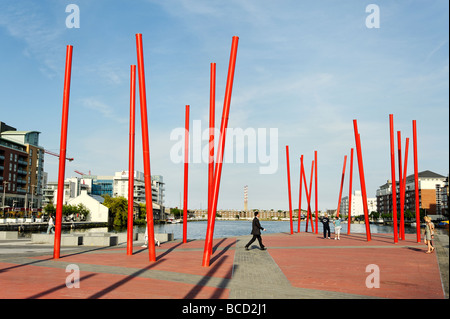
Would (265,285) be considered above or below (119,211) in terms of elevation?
above

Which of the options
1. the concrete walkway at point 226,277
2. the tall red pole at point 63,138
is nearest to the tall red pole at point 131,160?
the concrete walkway at point 226,277

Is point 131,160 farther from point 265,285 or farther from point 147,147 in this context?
point 265,285

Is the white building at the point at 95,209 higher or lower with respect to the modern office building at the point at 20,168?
Answer: lower

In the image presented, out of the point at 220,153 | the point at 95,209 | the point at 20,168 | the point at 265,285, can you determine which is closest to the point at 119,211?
the point at 95,209

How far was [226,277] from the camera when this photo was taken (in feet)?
33.7

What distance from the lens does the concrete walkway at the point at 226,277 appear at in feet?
26.5

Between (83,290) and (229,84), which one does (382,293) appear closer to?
(83,290)

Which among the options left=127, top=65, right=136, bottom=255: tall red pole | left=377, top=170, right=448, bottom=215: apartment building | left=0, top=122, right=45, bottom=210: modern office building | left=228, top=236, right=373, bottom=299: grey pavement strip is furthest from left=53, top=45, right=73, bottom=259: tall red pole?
left=377, top=170, right=448, bottom=215: apartment building

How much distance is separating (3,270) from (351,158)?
2759 centimetres

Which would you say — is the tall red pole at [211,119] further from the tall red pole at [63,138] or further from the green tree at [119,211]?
the green tree at [119,211]

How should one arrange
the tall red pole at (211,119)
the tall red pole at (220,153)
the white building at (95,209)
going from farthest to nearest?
1. the white building at (95,209)
2. the tall red pole at (211,119)
3. the tall red pole at (220,153)

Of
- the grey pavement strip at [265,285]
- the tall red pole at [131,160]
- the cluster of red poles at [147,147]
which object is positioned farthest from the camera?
the tall red pole at [131,160]

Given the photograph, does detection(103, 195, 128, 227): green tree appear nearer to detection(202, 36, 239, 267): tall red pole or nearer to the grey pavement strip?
detection(202, 36, 239, 267): tall red pole

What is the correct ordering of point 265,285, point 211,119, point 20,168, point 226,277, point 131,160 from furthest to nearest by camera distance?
point 20,168, point 131,160, point 211,119, point 226,277, point 265,285
